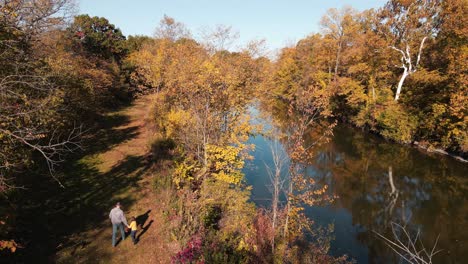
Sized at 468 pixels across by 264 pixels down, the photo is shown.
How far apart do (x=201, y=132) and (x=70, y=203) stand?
7230 millimetres

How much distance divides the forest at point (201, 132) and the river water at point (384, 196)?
96 cm

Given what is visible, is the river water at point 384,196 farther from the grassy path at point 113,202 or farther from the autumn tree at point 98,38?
the autumn tree at point 98,38

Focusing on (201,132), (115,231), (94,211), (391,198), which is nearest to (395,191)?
(391,198)

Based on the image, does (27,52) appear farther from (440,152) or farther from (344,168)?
(440,152)

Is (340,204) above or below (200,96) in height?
below

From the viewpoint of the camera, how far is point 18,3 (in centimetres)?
743

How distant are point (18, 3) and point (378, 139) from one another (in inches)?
1246

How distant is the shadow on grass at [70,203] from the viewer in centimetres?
1021

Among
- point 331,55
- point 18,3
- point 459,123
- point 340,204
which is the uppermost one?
point 331,55

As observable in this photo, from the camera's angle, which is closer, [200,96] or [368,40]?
[200,96]

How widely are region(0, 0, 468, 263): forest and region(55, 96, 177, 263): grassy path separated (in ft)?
0.31

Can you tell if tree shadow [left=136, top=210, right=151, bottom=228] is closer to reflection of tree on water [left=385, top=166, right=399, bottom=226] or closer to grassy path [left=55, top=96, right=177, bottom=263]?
grassy path [left=55, top=96, right=177, bottom=263]

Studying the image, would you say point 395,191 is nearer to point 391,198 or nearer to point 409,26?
point 391,198

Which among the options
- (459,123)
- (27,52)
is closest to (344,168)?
(459,123)
